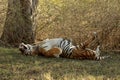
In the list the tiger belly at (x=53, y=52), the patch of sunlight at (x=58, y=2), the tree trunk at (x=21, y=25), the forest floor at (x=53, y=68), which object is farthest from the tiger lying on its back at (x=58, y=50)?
the patch of sunlight at (x=58, y=2)

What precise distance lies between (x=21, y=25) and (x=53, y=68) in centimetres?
350

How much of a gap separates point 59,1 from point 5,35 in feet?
6.72

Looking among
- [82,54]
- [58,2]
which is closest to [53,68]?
[82,54]

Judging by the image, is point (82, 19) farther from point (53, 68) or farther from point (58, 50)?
point (53, 68)

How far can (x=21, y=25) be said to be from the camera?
11211 mm

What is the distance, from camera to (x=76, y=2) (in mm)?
11648

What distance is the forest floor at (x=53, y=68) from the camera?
704 cm

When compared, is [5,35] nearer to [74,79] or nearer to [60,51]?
[60,51]

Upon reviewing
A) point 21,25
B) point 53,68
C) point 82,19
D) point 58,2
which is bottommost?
point 53,68

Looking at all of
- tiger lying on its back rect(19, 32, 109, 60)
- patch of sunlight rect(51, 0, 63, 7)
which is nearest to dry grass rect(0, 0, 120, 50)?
patch of sunlight rect(51, 0, 63, 7)

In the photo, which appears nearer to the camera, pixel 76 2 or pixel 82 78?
pixel 82 78

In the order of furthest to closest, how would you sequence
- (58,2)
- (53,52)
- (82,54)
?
(58,2) → (82,54) → (53,52)

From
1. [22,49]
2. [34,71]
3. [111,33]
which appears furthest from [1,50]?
[111,33]

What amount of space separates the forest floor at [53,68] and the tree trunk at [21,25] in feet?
5.49
